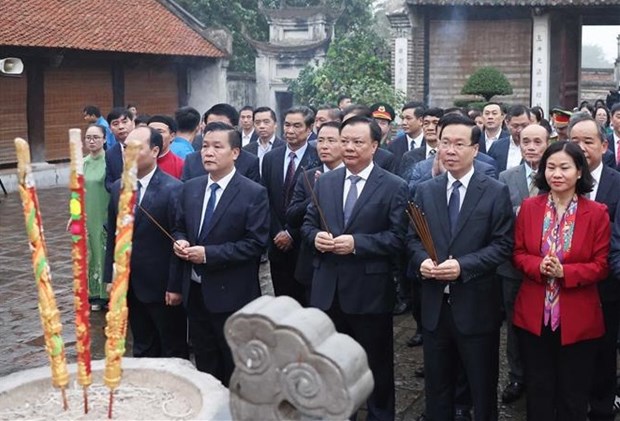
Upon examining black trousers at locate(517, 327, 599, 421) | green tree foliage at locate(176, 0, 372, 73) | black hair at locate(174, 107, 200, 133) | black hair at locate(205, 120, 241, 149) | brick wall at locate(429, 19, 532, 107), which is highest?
A: green tree foliage at locate(176, 0, 372, 73)

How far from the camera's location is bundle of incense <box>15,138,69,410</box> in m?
2.71

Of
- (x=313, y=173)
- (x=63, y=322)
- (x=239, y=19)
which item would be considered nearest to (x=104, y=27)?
(x=239, y=19)

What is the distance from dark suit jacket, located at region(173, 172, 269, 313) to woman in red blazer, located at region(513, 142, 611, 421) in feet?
4.74

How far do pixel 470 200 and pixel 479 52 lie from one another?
44.9 feet

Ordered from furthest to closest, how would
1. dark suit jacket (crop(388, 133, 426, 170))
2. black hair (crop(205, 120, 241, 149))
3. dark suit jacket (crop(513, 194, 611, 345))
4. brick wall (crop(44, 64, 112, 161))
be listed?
brick wall (crop(44, 64, 112, 161)) → dark suit jacket (crop(388, 133, 426, 170)) → black hair (crop(205, 120, 241, 149)) → dark suit jacket (crop(513, 194, 611, 345))

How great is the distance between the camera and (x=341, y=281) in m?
4.45

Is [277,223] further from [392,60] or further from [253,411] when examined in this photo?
[392,60]

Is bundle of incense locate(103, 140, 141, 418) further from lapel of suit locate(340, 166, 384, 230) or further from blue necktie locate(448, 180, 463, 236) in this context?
blue necktie locate(448, 180, 463, 236)

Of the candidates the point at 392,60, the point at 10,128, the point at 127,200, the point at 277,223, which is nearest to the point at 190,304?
the point at 277,223

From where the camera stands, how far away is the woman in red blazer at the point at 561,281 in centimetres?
405

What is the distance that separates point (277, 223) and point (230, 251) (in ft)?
5.82

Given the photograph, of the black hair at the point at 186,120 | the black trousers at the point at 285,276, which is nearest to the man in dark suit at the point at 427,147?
the black trousers at the point at 285,276

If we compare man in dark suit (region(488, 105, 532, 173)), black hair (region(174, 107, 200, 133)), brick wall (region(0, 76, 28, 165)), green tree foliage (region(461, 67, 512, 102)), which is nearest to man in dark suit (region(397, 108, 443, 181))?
man in dark suit (region(488, 105, 532, 173))

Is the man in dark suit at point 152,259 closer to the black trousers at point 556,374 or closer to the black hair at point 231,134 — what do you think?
the black hair at point 231,134
